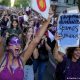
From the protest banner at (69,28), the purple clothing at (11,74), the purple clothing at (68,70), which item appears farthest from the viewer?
the protest banner at (69,28)


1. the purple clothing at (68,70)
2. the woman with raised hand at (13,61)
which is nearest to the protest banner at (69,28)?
the purple clothing at (68,70)

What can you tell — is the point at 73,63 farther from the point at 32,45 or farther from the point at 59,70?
the point at 32,45

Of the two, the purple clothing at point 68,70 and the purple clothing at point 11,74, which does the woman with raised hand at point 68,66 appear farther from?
the purple clothing at point 11,74

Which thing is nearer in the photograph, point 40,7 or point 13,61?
point 13,61

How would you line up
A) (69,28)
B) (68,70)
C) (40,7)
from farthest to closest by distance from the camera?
1. (69,28)
2. (68,70)
3. (40,7)

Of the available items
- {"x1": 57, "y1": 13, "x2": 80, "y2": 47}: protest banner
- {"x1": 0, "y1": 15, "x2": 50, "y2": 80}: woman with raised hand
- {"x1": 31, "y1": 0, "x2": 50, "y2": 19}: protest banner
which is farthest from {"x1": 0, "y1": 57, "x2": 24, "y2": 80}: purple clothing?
{"x1": 57, "y1": 13, "x2": 80, "y2": 47}: protest banner

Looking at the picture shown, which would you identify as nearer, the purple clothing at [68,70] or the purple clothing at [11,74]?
the purple clothing at [11,74]

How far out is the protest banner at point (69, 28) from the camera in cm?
732

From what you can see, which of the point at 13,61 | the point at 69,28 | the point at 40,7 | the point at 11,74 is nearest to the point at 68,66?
the point at 40,7

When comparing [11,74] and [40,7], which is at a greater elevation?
[40,7]

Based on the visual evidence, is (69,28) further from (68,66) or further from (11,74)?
(11,74)

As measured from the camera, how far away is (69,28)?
7.42 m

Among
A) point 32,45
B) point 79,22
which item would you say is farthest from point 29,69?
point 32,45

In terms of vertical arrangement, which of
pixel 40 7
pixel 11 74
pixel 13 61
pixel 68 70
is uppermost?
pixel 40 7
